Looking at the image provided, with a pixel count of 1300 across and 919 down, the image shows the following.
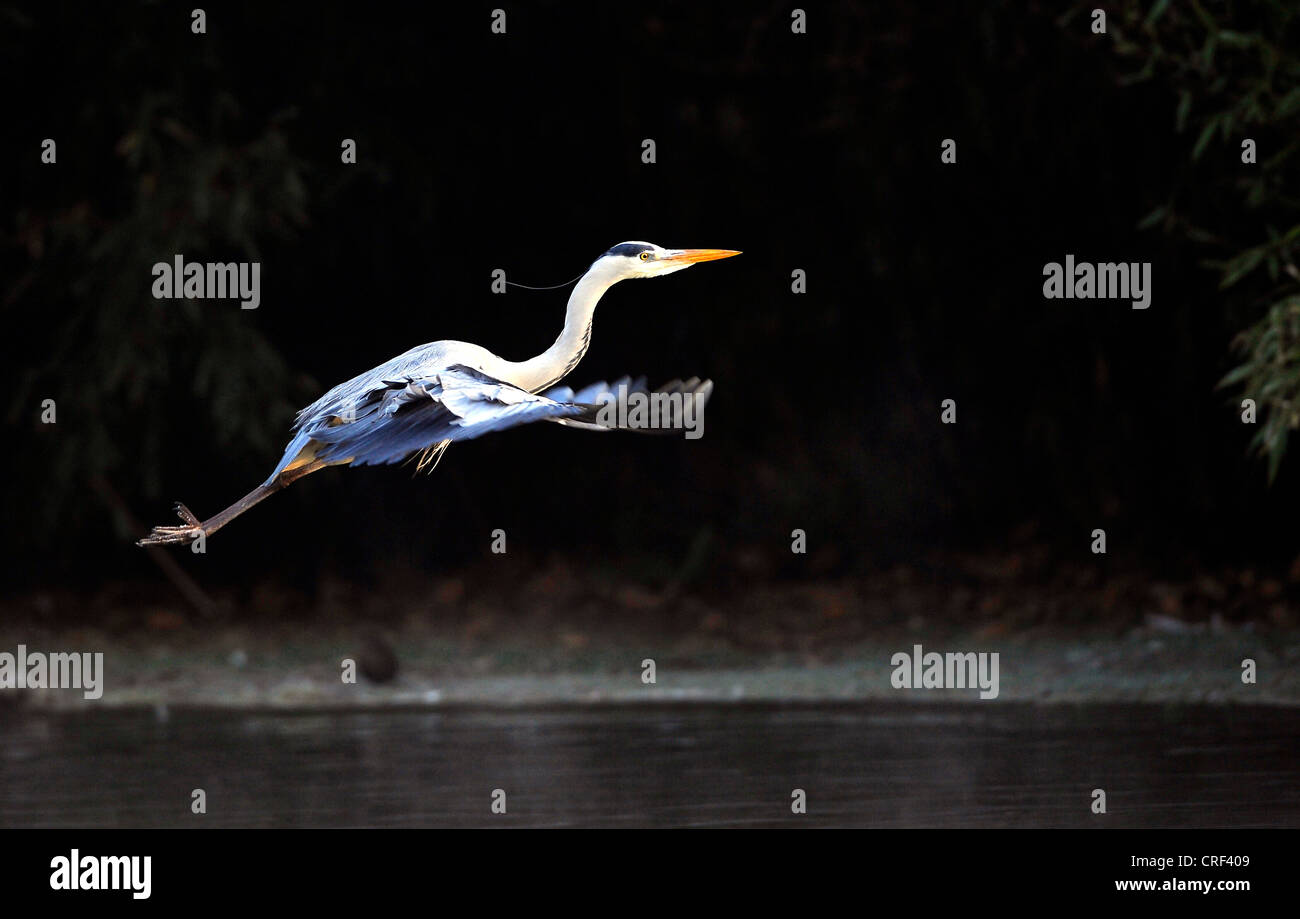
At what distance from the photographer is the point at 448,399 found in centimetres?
562

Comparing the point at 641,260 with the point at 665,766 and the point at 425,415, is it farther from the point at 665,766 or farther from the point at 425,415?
the point at 665,766

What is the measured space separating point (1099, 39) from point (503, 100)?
4875 millimetres

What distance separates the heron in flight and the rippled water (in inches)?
149

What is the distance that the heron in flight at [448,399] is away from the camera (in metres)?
5.34

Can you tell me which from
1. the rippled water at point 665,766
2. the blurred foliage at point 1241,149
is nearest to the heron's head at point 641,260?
the rippled water at point 665,766

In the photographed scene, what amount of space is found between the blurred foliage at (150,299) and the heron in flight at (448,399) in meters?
8.58

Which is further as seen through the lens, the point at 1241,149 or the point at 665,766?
the point at 1241,149

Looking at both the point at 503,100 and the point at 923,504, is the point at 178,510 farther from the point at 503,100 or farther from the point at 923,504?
the point at 923,504

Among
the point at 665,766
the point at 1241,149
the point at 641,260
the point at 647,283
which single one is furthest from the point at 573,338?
the point at 647,283

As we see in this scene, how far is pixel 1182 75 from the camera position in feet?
44.8

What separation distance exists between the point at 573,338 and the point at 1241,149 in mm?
9522

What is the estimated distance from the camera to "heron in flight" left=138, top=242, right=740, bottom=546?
17.5ft

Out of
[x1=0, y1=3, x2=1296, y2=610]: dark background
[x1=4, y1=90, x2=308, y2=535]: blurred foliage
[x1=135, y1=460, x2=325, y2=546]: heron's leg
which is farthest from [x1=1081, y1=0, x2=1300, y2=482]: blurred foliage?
[x1=135, y1=460, x2=325, y2=546]: heron's leg

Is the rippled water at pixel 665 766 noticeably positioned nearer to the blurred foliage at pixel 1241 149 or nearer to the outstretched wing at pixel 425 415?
the blurred foliage at pixel 1241 149
